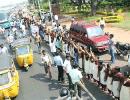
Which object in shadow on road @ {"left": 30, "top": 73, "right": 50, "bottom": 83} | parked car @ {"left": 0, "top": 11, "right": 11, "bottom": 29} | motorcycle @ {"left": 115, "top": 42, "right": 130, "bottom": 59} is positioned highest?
motorcycle @ {"left": 115, "top": 42, "right": 130, "bottom": 59}

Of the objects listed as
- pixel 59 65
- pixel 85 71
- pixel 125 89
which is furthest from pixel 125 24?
pixel 125 89

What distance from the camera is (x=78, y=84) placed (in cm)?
1513

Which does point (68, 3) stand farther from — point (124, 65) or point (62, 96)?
point (62, 96)

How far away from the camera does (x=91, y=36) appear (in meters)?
27.4

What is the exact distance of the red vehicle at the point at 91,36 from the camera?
2633cm

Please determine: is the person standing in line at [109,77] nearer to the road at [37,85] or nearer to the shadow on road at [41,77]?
the road at [37,85]

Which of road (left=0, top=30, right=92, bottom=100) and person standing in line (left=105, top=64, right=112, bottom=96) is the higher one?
person standing in line (left=105, top=64, right=112, bottom=96)

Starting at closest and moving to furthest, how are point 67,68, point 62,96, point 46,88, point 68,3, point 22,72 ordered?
point 62,96 < point 67,68 < point 46,88 < point 22,72 < point 68,3

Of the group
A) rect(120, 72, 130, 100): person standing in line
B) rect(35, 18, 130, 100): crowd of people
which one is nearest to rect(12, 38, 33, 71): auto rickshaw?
rect(35, 18, 130, 100): crowd of people

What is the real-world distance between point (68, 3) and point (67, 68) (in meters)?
55.5

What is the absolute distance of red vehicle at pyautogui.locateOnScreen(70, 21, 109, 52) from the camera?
26334mm

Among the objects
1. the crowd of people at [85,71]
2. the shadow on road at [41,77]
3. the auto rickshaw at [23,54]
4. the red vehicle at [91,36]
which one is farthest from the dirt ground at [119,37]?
the auto rickshaw at [23,54]

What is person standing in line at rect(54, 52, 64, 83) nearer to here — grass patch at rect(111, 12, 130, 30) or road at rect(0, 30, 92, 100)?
road at rect(0, 30, 92, 100)

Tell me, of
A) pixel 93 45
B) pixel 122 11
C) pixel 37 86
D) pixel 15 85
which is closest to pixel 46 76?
pixel 37 86
